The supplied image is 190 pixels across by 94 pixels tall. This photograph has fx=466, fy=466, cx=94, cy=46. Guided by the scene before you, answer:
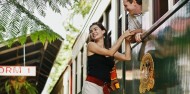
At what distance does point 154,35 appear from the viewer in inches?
178

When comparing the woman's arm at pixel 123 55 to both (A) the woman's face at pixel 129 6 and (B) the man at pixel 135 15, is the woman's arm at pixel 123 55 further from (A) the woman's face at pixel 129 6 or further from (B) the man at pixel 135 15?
(A) the woman's face at pixel 129 6

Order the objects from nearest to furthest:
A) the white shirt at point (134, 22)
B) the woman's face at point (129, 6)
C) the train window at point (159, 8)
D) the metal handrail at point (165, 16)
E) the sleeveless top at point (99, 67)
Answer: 1. the metal handrail at point (165, 16)
2. the sleeveless top at point (99, 67)
3. the train window at point (159, 8)
4. the woman's face at point (129, 6)
5. the white shirt at point (134, 22)

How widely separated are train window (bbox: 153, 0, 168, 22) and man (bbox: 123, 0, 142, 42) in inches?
9.6

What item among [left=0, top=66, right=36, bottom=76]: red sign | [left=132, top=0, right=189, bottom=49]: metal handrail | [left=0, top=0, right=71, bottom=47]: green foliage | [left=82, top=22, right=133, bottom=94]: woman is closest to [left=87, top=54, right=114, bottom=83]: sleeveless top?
[left=82, top=22, right=133, bottom=94]: woman

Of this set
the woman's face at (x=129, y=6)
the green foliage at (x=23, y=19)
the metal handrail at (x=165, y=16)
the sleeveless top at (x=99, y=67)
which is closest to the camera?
the green foliage at (x=23, y=19)

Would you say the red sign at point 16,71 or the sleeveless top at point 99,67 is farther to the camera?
the red sign at point 16,71

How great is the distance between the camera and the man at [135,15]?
4.83 m

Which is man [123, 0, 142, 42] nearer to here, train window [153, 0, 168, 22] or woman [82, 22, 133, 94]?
train window [153, 0, 168, 22]

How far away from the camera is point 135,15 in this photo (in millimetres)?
5117

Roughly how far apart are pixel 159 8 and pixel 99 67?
1.02 meters

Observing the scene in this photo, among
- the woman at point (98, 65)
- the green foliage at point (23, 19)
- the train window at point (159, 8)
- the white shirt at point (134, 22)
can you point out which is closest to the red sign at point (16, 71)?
the white shirt at point (134, 22)

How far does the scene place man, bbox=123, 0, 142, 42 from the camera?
4832 mm

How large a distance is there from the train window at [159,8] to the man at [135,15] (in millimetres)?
244

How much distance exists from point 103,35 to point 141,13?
3.34ft
